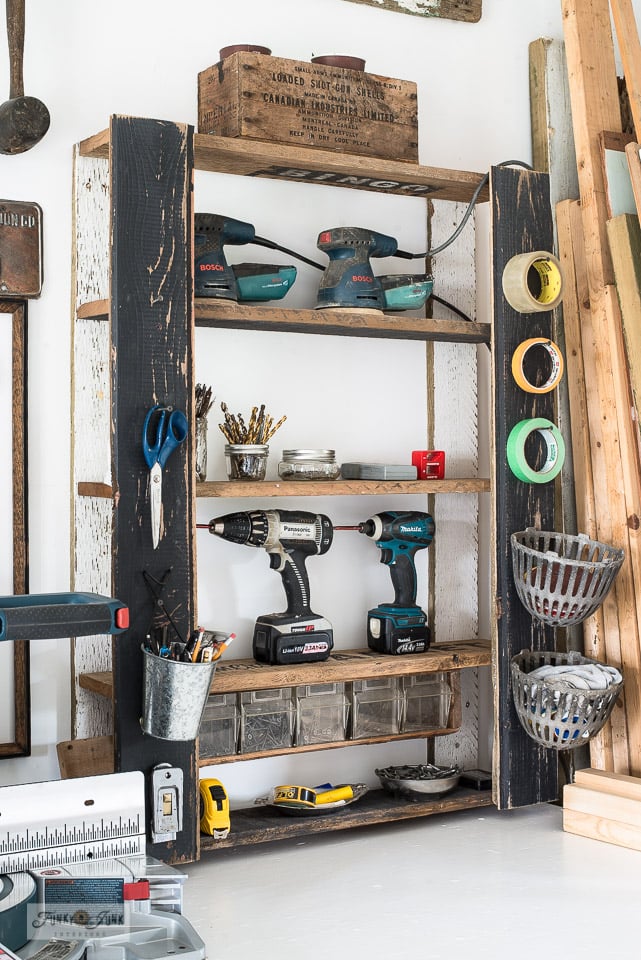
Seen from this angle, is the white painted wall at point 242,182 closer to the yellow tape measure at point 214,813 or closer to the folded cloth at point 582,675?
the yellow tape measure at point 214,813

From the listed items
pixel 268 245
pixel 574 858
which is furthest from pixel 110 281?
pixel 574 858

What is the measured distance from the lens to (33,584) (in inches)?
97.5

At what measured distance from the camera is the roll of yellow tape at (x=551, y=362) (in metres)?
2.66

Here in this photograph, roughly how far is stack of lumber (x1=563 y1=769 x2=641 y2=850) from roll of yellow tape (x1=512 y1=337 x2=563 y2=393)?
0.89 meters

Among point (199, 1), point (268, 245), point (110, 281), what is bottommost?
point (110, 281)

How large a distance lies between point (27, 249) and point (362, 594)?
1145mm

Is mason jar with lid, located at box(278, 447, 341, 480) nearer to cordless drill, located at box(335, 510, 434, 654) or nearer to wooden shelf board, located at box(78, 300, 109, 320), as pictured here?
cordless drill, located at box(335, 510, 434, 654)

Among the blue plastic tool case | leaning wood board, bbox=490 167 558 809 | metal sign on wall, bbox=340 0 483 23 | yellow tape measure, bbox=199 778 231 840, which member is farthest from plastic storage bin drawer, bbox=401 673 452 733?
metal sign on wall, bbox=340 0 483 23

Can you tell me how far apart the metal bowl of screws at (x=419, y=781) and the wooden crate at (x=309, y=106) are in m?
1.45

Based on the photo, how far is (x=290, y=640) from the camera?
8.34ft

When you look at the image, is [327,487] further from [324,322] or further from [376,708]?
[376,708]

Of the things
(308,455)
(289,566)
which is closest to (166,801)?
(289,566)

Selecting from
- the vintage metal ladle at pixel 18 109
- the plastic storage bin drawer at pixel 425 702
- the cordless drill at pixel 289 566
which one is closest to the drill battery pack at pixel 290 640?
the cordless drill at pixel 289 566

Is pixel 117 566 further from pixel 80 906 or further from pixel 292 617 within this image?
pixel 80 906
